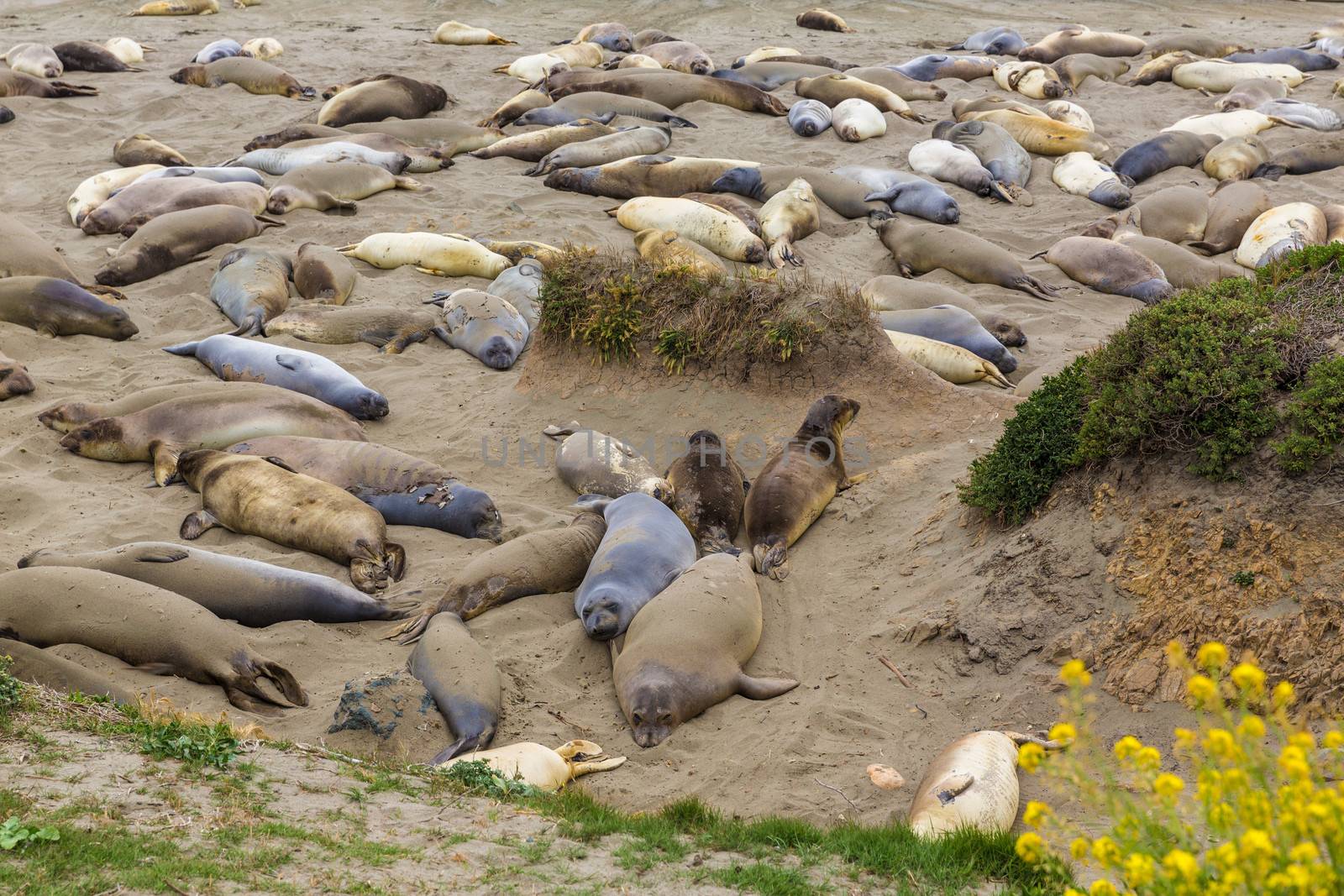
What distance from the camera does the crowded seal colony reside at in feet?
15.6

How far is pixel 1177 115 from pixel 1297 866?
45.0ft

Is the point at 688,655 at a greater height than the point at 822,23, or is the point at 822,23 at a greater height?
the point at 822,23

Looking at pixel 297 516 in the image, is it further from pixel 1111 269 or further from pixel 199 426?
pixel 1111 269

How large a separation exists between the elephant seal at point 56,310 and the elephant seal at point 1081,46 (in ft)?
41.6

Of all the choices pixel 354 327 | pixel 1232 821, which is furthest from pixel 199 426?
pixel 1232 821

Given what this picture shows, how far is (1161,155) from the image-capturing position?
38.6ft

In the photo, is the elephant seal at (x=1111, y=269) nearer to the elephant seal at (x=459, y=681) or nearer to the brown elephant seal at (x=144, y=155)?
the elephant seal at (x=459, y=681)

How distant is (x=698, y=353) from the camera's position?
7.18 m

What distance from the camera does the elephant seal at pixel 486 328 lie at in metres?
8.16

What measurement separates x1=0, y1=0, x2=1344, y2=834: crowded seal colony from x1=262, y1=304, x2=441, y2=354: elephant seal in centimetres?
4

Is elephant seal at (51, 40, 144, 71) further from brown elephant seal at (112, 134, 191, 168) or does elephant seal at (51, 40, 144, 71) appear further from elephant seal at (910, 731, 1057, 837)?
elephant seal at (910, 731, 1057, 837)

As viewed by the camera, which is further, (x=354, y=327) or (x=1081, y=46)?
(x=1081, y=46)

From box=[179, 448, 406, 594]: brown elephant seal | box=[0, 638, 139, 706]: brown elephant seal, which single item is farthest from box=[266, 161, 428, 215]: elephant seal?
box=[0, 638, 139, 706]: brown elephant seal

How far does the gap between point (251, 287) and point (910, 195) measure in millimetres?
5846
